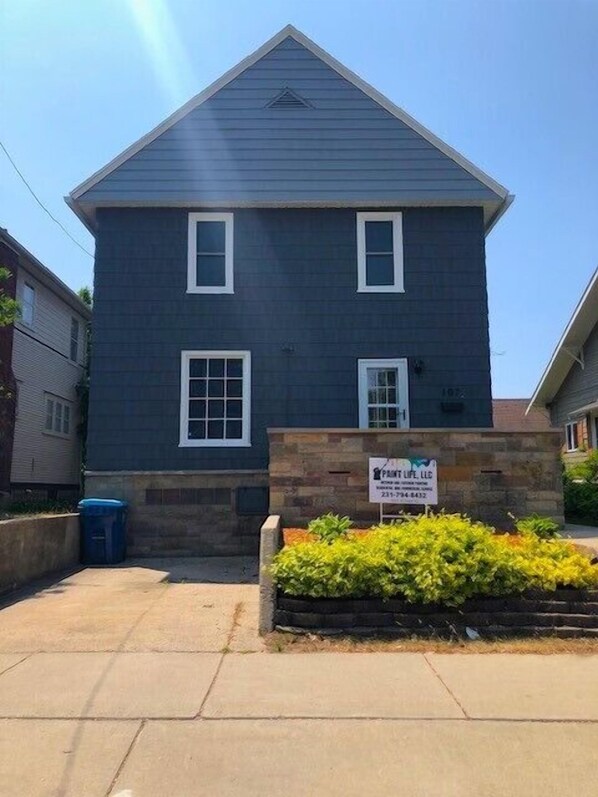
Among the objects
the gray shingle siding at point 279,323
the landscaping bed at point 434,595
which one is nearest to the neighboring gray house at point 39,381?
the gray shingle siding at point 279,323

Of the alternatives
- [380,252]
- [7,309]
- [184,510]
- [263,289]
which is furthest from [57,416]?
[380,252]

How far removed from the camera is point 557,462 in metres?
10.3

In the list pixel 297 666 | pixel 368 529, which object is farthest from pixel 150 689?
pixel 368 529

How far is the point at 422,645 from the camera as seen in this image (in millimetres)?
6242

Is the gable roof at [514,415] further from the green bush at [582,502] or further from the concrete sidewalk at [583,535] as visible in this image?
the concrete sidewalk at [583,535]

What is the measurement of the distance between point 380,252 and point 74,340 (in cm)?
1250

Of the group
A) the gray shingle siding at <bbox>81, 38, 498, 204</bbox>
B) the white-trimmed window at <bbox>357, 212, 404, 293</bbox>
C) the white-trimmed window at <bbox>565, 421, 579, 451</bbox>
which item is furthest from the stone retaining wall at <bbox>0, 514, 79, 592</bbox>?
the white-trimmed window at <bbox>565, 421, 579, 451</bbox>

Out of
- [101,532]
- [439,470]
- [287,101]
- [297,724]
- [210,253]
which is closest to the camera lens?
[297,724]

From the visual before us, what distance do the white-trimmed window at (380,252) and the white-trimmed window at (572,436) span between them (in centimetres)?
1132

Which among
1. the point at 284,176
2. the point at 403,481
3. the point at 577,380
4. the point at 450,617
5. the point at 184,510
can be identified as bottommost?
the point at 450,617

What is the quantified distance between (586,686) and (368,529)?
474 cm

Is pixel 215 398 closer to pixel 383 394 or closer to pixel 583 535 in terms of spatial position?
pixel 383 394

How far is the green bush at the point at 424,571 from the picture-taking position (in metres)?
6.56

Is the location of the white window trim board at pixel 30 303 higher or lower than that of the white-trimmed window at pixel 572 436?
higher
